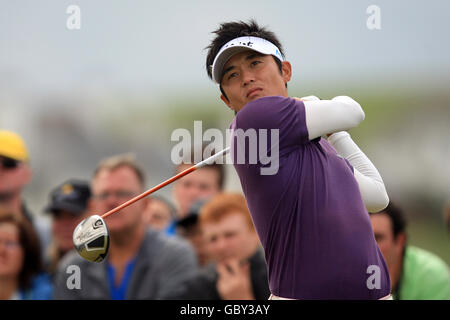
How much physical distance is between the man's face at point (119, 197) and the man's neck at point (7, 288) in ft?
1.97

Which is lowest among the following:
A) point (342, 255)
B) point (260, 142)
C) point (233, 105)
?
point (342, 255)

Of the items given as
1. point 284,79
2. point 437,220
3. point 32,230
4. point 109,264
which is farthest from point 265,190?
point 437,220

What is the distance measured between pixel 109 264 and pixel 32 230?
514 millimetres

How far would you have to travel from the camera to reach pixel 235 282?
3.33m

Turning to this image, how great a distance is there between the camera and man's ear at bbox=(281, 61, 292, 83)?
2219 mm

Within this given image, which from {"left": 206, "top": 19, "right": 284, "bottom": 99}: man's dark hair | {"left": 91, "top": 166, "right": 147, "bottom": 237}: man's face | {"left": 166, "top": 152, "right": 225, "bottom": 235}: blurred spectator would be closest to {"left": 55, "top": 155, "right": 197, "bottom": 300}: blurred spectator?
{"left": 91, "top": 166, "right": 147, "bottom": 237}: man's face

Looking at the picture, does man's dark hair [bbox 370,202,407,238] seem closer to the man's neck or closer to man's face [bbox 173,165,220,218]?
man's face [bbox 173,165,220,218]

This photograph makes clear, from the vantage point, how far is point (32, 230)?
3928mm

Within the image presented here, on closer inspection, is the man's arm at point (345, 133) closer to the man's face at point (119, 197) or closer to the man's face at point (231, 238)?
the man's face at point (231, 238)

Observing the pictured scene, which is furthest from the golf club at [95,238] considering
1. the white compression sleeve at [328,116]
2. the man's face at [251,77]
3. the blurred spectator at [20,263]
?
the blurred spectator at [20,263]

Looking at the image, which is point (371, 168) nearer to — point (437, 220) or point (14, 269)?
point (14, 269)

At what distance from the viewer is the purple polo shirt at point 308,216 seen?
6.21 ft

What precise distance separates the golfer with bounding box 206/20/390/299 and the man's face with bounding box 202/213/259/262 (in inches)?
54.7

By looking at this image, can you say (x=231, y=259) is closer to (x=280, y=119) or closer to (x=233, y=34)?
(x=233, y=34)
